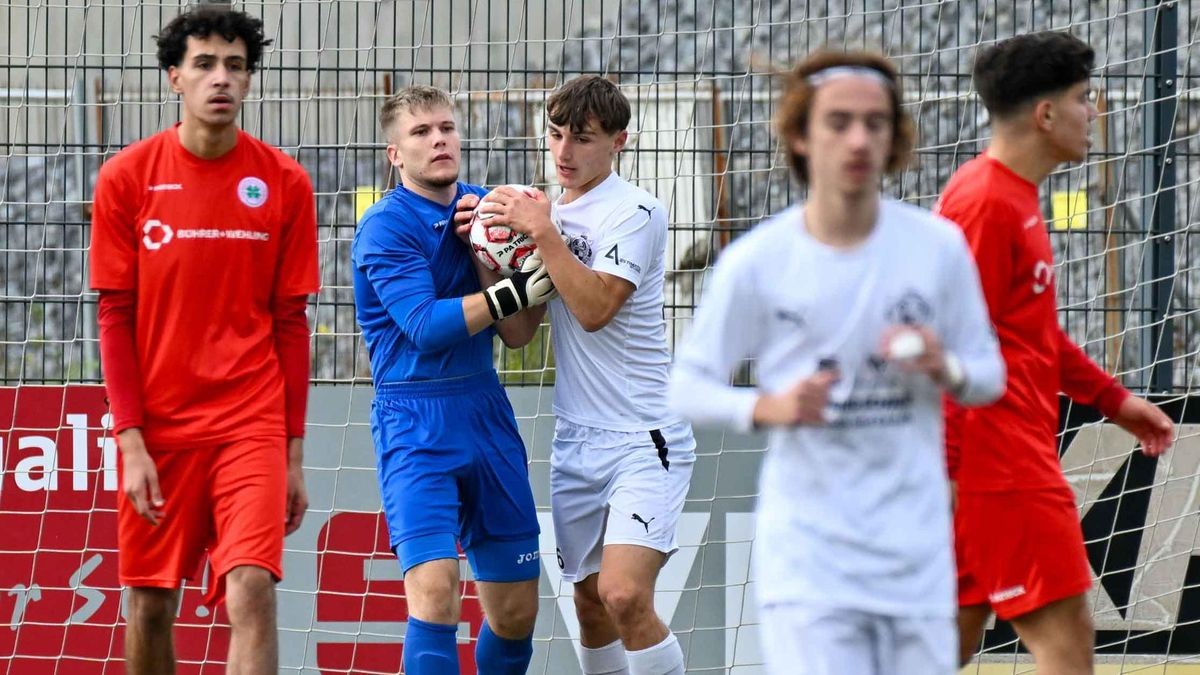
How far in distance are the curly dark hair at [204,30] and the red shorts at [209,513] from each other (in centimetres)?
111

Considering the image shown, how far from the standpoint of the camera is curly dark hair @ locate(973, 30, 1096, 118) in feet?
13.0

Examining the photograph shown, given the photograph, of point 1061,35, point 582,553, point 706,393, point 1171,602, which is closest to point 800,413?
point 706,393

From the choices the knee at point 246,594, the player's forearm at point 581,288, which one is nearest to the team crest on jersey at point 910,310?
the player's forearm at point 581,288

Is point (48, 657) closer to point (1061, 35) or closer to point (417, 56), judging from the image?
point (417, 56)

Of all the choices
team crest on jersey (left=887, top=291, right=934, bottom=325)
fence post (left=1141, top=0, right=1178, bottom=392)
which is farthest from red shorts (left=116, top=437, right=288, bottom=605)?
fence post (left=1141, top=0, right=1178, bottom=392)

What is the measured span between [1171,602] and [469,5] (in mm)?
3970

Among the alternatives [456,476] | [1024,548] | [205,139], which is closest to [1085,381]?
[1024,548]

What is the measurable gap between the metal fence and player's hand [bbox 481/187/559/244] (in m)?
2.15

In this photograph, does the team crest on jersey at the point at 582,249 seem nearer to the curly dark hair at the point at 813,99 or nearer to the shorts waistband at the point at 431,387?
the shorts waistband at the point at 431,387

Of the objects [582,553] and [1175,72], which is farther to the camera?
[1175,72]

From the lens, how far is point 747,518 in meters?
6.71

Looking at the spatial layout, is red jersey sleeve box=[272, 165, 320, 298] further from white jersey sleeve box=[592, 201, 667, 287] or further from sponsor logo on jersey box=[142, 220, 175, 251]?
white jersey sleeve box=[592, 201, 667, 287]

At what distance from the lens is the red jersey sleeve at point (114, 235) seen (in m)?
4.36

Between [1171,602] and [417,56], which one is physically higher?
[417,56]
